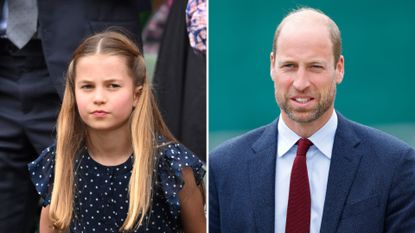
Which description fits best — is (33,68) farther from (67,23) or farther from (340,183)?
(340,183)

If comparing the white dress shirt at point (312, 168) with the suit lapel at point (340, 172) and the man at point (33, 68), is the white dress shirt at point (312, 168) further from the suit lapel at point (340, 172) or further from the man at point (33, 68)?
the man at point (33, 68)

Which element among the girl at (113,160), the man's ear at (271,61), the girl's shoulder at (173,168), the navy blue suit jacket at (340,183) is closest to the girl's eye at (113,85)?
the girl at (113,160)

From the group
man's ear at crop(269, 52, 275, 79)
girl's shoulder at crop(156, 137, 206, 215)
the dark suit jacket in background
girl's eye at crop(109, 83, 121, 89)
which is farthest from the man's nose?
the dark suit jacket in background

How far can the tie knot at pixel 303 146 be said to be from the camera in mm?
2779

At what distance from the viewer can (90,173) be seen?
3166 millimetres

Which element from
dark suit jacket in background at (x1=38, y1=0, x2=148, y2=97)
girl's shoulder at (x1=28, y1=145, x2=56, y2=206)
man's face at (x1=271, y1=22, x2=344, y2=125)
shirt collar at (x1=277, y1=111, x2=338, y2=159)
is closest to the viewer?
man's face at (x1=271, y1=22, x2=344, y2=125)

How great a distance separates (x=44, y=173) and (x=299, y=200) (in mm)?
913

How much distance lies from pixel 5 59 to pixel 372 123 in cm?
138

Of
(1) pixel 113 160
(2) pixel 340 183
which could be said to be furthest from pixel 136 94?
(2) pixel 340 183

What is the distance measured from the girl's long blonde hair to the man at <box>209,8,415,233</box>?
0.96 ft

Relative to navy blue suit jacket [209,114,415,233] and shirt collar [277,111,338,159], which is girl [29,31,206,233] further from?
shirt collar [277,111,338,159]

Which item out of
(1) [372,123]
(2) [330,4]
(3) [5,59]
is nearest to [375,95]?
(1) [372,123]

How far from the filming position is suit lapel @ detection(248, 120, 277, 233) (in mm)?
2773

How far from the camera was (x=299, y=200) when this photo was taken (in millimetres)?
2746
